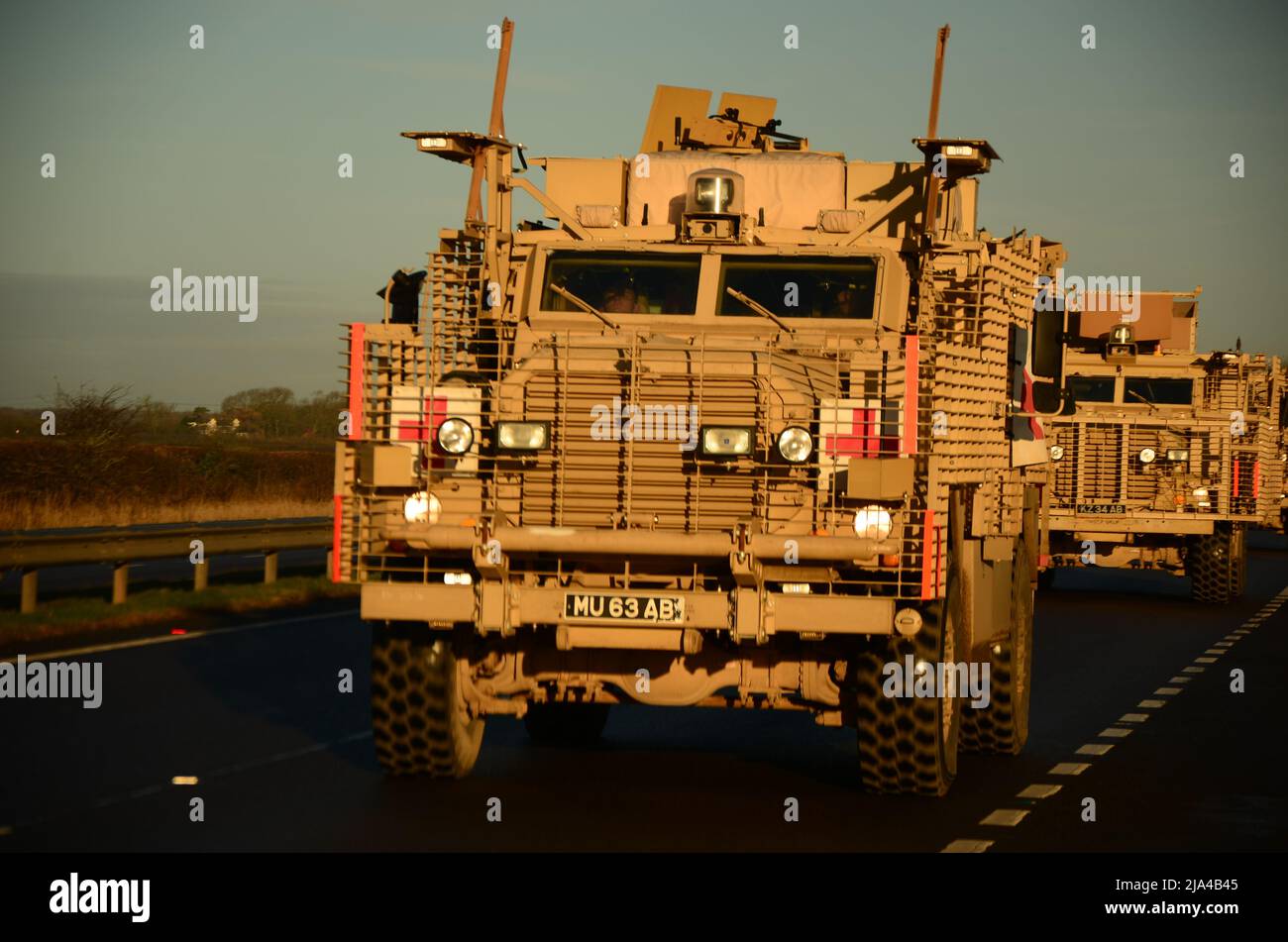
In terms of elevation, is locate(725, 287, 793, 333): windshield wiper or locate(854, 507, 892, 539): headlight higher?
locate(725, 287, 793, 333): windshield wiper

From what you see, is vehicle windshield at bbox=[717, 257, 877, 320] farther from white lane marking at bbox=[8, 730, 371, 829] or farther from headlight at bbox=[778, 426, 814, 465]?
white lane marking at bbox=[8, 730, 371, 829]

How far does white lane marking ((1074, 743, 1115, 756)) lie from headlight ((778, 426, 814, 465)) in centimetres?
417

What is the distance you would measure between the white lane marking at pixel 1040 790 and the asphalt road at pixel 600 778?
47 millimetres

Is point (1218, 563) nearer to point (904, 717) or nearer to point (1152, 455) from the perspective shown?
point (1152, 455)

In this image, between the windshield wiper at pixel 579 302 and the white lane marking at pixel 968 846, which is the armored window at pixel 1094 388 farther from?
the white lane marking at pixel 968 846

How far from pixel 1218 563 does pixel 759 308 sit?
19794mm

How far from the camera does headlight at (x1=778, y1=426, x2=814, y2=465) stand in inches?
479

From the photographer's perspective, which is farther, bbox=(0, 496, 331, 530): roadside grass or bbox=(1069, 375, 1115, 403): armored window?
bbox=(0, 496, 331, 530): roadside grass

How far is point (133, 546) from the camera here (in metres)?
25.1

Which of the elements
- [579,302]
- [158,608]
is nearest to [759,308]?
[579,302]

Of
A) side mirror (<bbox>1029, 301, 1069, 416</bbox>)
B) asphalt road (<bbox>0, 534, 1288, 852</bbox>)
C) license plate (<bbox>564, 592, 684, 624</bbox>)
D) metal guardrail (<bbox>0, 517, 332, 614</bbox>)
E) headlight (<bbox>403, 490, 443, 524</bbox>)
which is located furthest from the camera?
metal guardrail (<bbox>0, 517, 332, 614</bbox>)

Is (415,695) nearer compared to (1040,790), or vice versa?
(415,695)

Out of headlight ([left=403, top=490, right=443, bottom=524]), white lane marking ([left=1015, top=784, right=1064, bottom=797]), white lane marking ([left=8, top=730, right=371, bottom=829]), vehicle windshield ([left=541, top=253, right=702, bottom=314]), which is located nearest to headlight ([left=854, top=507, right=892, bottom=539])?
white lane marking ([left=1015, top=784, right=1064, bottom=797])

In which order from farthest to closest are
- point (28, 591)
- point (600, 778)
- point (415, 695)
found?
point (28, 591)
point (600, 778)
point (415, 695)
